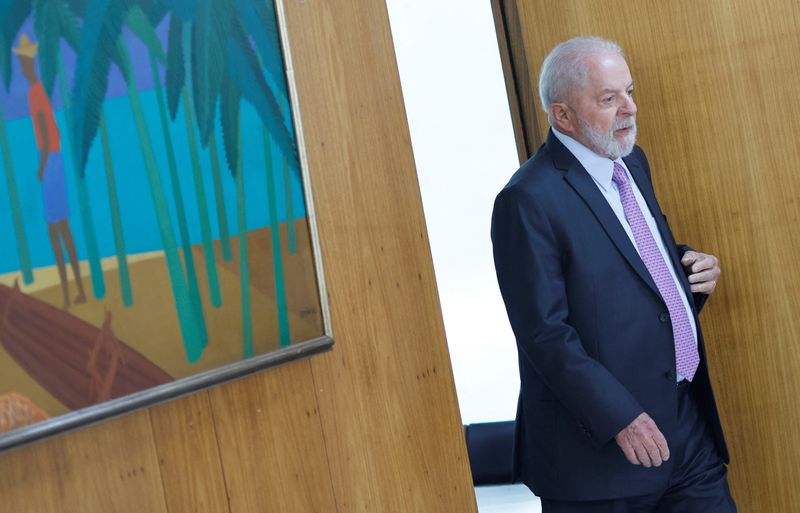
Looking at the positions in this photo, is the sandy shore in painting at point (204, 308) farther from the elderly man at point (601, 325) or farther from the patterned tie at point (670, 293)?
the patterned tie at point (670, 293)

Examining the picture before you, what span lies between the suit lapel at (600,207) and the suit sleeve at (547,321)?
0.43 feet

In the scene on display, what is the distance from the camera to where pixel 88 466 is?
155 cm

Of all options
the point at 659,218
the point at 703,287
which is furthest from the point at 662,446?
the point at 659,218

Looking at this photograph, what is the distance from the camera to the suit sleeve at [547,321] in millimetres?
2285

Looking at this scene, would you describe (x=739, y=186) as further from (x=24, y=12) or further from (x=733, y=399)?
(x=24, y=12)

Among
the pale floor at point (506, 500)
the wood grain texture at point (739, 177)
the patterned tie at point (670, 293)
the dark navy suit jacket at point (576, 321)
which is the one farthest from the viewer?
the pale floor at point (506, 500)

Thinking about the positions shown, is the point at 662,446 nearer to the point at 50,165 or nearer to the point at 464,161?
the point at 50,165

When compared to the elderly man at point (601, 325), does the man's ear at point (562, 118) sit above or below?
above

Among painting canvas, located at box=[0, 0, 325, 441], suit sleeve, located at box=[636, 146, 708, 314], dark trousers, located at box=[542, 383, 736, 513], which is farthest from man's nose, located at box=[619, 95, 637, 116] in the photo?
painting canvas, located at box=[0, 0, 325, 441]

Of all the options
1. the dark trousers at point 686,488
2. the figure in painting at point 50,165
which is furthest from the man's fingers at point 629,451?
the figure in painting at point 50,165

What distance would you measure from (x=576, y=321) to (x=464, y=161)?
1751mm

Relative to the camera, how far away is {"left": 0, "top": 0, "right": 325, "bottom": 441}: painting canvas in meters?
1.44

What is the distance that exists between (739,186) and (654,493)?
94 cm

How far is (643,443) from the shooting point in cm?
227
